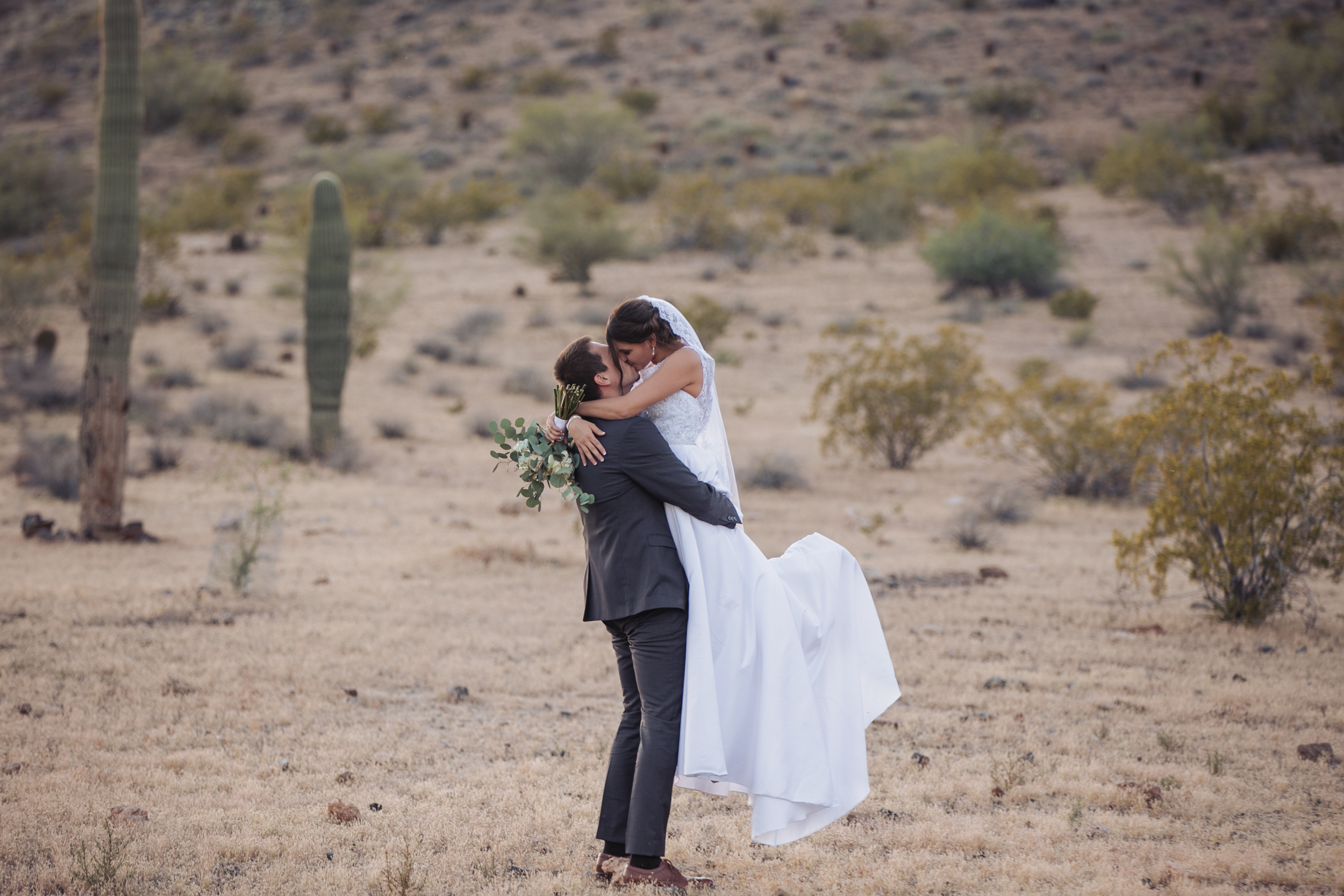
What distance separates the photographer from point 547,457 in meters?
3.11

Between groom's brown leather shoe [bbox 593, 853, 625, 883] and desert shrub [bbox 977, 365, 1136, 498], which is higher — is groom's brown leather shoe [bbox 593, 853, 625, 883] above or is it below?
above

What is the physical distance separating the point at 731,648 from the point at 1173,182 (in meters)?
31.1

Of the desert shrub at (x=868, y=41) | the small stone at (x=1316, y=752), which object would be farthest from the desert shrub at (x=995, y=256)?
the desert shrub at (x=868, y=41)

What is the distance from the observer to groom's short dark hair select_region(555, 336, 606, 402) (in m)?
3.07

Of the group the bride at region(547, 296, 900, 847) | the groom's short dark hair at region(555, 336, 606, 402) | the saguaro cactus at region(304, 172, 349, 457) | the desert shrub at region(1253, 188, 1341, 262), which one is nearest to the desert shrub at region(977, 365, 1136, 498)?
the saguaro cactus at region(304, 172, 349, 457)

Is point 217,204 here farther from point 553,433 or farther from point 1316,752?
point 1316,752

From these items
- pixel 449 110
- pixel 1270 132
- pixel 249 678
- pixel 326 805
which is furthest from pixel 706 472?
pixel 449 110

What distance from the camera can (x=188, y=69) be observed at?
156 feet

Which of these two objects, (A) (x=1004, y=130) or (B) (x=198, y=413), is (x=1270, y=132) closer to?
(A) (x=1004, y=130)

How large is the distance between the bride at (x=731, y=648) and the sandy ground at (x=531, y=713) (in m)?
0.56

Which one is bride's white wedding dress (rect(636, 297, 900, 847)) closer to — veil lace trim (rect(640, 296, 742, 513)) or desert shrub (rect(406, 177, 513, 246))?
veil lace trim (rect(640, 296, 742, 513))

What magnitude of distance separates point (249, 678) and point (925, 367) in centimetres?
1006

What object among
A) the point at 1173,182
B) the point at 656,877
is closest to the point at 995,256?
the point at 1173,182

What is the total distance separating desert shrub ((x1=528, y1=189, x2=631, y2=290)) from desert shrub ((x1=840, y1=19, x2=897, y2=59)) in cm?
2939
